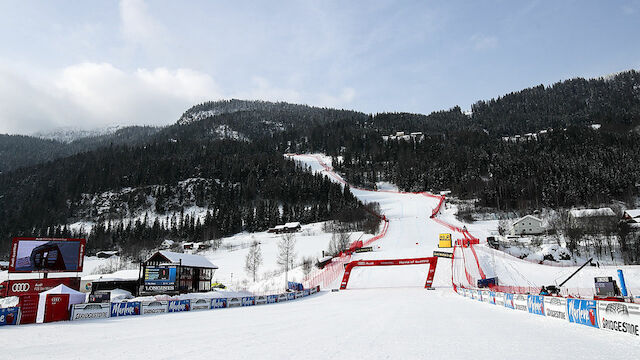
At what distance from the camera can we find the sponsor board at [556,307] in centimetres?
1540

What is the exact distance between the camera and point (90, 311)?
69.7 feet

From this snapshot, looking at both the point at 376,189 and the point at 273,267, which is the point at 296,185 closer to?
the point at 376,189

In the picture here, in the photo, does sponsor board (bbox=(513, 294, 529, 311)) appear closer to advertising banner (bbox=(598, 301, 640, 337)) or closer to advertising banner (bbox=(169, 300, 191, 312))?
advertising banner (bbox=(598, 301, 640, 337))

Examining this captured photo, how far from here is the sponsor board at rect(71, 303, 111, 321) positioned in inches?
814

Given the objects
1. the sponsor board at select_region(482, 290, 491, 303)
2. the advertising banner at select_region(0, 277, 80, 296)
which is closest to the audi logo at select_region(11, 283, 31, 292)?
the advertising banner at select_region(0, 277, 80, 296)

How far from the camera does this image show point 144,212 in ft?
444

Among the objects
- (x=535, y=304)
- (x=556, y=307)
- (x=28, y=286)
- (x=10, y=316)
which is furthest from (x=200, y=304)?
(x=556, y=307)

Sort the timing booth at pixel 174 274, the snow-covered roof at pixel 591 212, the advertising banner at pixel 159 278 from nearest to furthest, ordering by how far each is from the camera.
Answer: the advertising banner at pixel 159 278, the timing booth at pixel 174 274, the snow-covered roof at pixel 591 212

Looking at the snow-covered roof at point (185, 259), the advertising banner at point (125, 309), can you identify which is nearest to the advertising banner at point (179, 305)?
the advertising banner at point (125, 309)

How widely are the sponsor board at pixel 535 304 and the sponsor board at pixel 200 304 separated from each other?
22465 mm

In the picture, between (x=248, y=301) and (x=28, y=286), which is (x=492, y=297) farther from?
(x=28, y=286)

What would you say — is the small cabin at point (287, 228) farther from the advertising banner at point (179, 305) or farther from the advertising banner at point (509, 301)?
the advertising banner at point (509, 301)

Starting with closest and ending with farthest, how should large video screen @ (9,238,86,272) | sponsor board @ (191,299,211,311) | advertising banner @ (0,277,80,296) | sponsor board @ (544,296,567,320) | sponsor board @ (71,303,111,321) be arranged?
sponsor board @ (544,296,567,320), sponsor board @ (71,303,111,321), sponsor board @ (191,299,211,311), advertising banner @ (0,277,80,296), large video screen @ (9,238,86,272)

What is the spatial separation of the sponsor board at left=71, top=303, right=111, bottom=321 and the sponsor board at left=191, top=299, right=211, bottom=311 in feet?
22.1
